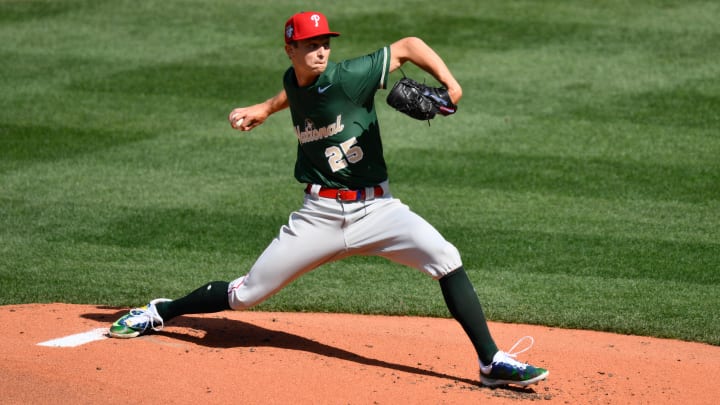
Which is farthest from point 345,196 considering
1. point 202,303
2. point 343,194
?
point 202,303

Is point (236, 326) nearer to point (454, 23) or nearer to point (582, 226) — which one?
point (582, 226)

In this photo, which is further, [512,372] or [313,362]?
[313,362]

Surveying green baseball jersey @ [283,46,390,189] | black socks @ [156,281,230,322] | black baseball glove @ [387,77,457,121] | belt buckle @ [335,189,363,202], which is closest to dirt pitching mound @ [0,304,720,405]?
black socks @ [156,281,230,322]

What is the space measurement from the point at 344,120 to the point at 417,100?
0.44 m

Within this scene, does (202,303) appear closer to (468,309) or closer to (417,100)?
(468,309)

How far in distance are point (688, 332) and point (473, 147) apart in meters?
4.03

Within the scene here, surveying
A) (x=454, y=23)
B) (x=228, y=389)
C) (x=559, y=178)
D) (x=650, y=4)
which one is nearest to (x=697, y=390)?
(x=228, y=389)

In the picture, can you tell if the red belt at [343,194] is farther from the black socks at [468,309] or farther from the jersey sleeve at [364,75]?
the black socks at [468,309]

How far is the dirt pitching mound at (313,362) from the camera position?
5117mm

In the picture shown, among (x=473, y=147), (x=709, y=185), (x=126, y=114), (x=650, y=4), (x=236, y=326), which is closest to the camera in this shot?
(x=236, y=326)

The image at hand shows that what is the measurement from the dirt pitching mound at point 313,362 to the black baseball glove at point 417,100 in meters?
1.35

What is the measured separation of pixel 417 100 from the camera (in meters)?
5.04

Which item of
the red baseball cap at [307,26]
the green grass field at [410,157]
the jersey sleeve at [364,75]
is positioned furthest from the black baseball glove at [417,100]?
the green grass field at [410,157]

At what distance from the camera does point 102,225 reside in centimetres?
824
